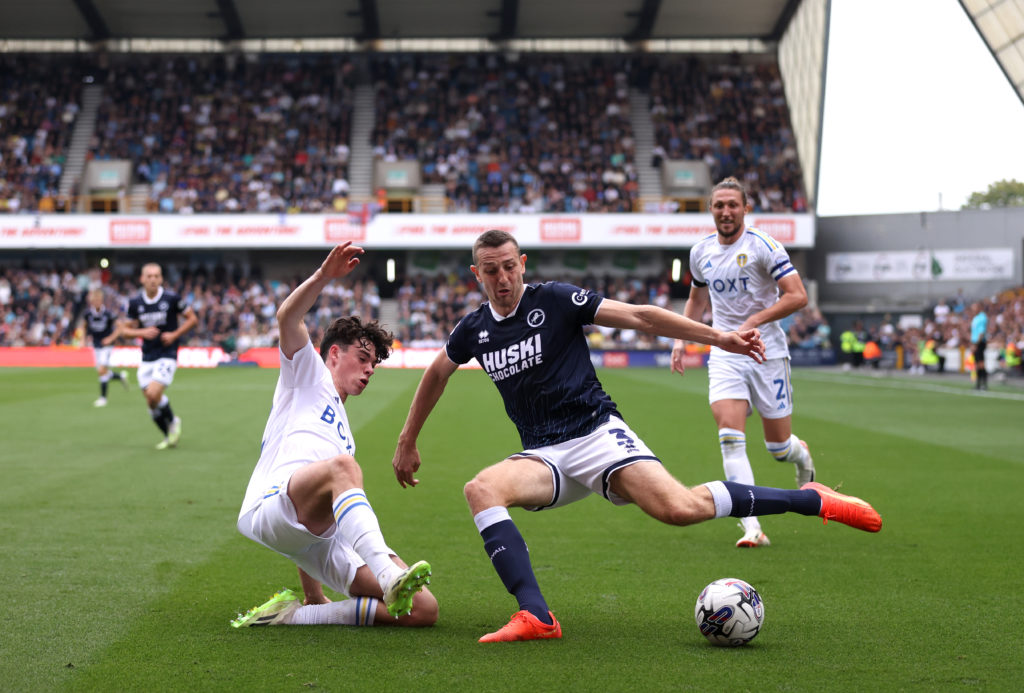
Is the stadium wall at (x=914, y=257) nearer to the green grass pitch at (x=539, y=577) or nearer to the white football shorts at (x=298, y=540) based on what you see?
the green grass pitch at (x=539, y=577)

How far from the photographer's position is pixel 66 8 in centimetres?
4797

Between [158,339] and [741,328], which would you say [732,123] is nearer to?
[158,339]

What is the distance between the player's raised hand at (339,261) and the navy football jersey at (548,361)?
0.81m

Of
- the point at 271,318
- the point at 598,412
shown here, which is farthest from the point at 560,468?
the point at 271,318

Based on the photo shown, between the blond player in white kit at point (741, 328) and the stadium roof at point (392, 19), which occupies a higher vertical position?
the stadium roof at point (392, 19)

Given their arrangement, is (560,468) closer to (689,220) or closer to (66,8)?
(689,220)

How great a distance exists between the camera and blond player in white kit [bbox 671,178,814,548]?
7098 millimetres

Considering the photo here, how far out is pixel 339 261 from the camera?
4.71m

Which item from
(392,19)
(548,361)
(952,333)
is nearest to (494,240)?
(548,361)

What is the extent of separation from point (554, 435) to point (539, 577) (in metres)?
1.39

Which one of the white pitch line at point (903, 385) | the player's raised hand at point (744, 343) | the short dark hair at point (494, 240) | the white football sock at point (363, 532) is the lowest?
the white pitch line at point (903, 385)

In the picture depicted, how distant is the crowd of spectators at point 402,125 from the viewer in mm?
46812

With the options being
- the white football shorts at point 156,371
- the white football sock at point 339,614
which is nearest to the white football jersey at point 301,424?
the white football sock at point 339,614

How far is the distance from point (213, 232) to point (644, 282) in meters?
20.0
